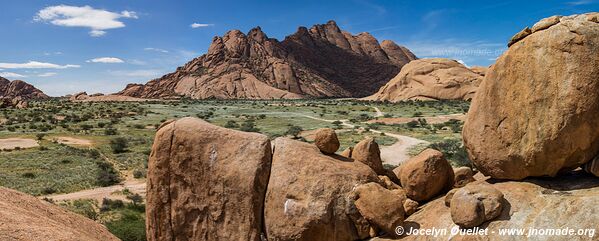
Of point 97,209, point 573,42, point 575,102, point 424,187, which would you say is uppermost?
point 573,42

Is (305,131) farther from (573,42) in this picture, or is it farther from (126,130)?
(573,42)

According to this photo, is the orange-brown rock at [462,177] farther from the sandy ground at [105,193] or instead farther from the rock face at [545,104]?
the sandy ground at [105,193]

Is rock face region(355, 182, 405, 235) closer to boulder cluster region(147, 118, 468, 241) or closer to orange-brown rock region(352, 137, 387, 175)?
boulder cluster region(147, 118, 468, 241)

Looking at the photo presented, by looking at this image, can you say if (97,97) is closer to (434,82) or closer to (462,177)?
(434,82)

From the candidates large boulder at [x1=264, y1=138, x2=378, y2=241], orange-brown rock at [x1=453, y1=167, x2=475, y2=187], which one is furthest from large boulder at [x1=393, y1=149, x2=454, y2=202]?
large boulder at [x1=264, y1=138, x2=378, y2=241]

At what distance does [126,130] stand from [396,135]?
3850 centimetres

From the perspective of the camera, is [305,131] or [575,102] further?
[305,131]

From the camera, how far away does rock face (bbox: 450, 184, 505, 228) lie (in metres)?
9.28

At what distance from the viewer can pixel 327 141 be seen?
12359 mm

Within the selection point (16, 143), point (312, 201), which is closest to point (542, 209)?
point (312, 201)

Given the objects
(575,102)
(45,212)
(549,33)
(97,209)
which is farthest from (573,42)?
(97,209)

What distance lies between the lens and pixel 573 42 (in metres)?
9.27

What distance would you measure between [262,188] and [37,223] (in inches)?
229

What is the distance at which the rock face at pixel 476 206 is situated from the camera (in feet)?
30.5
